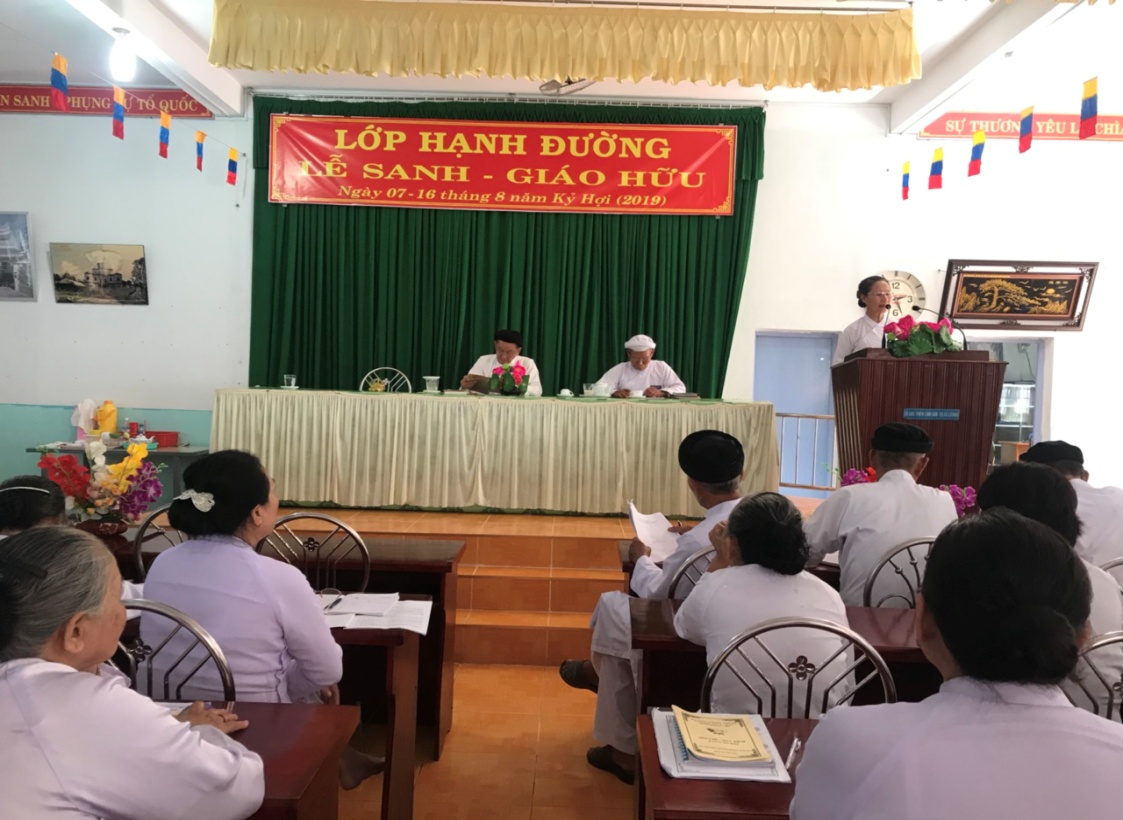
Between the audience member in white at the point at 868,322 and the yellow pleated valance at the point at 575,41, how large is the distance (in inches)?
46.2

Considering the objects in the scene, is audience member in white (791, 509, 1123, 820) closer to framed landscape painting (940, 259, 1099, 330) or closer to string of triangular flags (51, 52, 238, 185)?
string of triangular flags (51, 52, 238, 185)

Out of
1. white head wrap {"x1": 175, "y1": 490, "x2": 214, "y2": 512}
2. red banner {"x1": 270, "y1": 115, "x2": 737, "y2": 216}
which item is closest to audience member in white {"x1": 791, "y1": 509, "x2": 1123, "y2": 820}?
white head wrap {"x1": 175, "y1": 490, "x2": 214, "y2": 512}

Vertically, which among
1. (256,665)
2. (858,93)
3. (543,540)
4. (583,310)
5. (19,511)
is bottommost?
(543,540)

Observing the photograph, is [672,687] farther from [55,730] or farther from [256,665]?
[55,730]

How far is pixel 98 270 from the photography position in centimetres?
738

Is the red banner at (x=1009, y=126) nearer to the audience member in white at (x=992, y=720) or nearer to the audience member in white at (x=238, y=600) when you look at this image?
the audience member in white at (x=238, y=600)

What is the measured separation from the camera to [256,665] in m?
1.79

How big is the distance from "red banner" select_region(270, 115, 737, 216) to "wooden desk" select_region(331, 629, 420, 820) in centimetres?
555

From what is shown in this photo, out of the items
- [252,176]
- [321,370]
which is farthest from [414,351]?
[252,176]

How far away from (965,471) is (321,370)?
5.35 meters

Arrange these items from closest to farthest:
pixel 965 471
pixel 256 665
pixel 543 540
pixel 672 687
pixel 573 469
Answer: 1. pixel 256 665
2. pixel 672 687
3. pixel 965 471
4. pixel 543 540
5. pixel 573 469

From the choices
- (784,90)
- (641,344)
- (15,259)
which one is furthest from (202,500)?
(15,259)

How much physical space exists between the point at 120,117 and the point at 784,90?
5.17 meters

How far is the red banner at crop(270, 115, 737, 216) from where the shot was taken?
23.5ft
